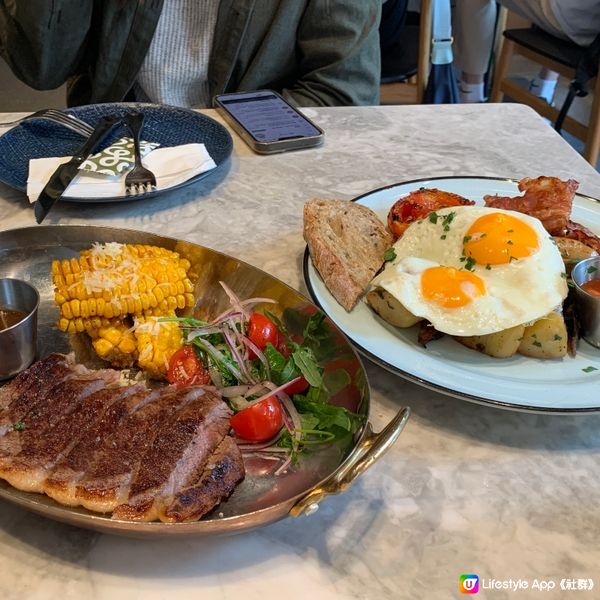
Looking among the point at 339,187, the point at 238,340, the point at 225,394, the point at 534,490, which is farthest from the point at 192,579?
the point at 339,187

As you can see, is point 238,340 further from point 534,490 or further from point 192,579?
point 534,490

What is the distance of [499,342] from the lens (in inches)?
45.2

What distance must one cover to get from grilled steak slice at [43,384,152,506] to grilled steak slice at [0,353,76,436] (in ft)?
0.35

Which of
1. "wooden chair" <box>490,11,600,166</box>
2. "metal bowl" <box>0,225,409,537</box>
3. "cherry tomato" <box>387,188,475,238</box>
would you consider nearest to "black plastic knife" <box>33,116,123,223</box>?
"metal bowl" <box>0,225,409,537</box>

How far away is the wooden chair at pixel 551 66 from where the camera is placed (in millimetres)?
3467

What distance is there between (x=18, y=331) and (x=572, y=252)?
43.0 inches

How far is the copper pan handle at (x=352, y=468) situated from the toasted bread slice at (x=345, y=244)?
0.42 metres

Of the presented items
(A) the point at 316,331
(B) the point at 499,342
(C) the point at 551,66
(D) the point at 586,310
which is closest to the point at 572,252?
(D) the point at 586,310

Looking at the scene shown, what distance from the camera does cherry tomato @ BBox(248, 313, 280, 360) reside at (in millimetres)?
1124

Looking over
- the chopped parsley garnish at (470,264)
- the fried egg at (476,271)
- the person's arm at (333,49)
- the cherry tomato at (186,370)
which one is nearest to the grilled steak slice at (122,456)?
the cherry tomato at (186,370)

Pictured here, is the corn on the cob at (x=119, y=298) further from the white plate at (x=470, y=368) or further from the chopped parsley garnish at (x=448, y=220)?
the chopped parsley garnish at (x=448, y=220)

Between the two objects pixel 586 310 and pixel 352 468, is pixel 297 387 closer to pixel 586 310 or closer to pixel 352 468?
pixel 352 468

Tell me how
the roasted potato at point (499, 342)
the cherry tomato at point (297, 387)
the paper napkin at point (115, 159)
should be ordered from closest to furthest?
the cherry tomato at point (297, 387) → the roasted potato at point (499, 342) → the paper napkin at point (115, 159)

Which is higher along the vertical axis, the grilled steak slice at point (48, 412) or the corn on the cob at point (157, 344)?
the grilled steak slice at point (48, 412)
